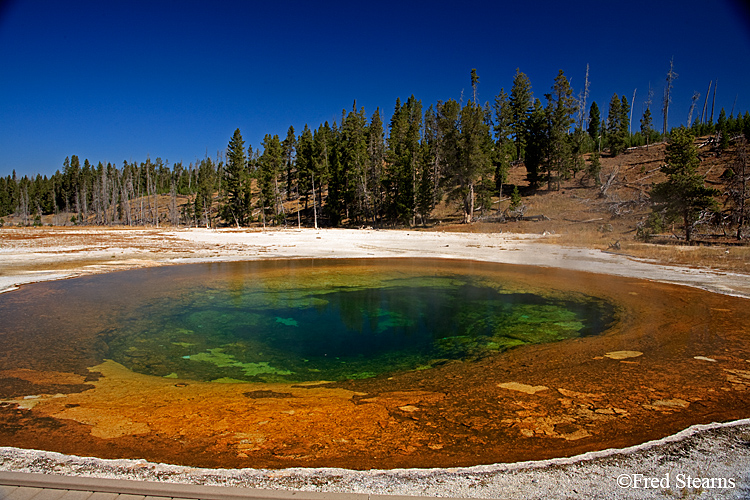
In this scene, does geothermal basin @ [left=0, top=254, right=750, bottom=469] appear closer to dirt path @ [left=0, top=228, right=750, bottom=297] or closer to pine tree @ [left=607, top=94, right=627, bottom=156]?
dirt path @ [left=0, top=228, right=750, bottom=297]

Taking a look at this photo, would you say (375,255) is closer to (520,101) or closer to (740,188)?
(740,188)

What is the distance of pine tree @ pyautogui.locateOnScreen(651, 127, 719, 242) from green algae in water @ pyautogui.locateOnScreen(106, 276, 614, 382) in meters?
18.9

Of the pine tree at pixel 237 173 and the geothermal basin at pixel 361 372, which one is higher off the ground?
the pine tree at pixel 237 173

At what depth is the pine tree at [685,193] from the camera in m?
25.5

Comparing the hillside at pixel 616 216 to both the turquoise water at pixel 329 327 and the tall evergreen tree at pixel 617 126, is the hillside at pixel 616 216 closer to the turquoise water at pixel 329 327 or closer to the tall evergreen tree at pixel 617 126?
the tall evergreen tree at pixel 617 126

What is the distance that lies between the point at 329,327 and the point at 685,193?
2716cm

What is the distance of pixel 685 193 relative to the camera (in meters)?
25.9

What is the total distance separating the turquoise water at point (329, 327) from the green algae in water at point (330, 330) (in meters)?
0.03

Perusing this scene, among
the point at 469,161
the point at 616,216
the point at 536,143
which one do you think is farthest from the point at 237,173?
the point at 616,216

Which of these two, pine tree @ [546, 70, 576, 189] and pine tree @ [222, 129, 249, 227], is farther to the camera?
pine tree @ [222, 129, 249, 227]

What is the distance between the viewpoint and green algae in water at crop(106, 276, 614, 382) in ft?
26.2

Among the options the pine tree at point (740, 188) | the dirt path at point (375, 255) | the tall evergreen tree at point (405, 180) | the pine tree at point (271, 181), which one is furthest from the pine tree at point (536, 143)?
the pine tree at point (271, 181)

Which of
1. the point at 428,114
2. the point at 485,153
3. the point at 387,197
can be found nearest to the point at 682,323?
the point at 485,153

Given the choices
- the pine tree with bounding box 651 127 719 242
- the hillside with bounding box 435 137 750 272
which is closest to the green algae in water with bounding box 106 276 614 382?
the hillside with bounding box 435 137 750 272
